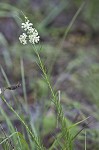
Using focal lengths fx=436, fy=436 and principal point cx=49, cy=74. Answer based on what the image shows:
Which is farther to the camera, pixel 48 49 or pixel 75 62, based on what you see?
pixel 48 49

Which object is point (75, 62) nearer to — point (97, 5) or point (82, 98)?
point (82, 98)

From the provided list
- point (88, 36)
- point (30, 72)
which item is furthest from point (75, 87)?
point (88, 36)

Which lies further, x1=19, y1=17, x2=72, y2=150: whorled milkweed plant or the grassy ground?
the grassy ground

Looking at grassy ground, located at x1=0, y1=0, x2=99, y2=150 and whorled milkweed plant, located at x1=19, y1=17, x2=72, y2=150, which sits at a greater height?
grassy ground, located at x1=0, y1=0, x2=99, y2=150

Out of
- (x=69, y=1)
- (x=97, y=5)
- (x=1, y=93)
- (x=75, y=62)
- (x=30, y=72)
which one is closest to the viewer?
(x=1, y=93)

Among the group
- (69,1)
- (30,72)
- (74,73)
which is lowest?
(74,73)

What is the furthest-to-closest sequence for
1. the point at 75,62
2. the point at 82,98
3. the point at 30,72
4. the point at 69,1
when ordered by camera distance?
the point at 69,1, the point at 30,72, the point at 75,62, the point at 82,98

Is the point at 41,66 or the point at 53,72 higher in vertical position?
the point at 53,72

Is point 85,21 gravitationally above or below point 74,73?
above

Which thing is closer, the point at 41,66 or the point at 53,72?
the point at 41,66

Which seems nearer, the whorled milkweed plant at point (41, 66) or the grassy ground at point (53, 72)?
the whorled milkweed plant at point (41, 66)

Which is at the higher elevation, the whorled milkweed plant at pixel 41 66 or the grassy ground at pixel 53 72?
the grassy ground at pixel 53 72
